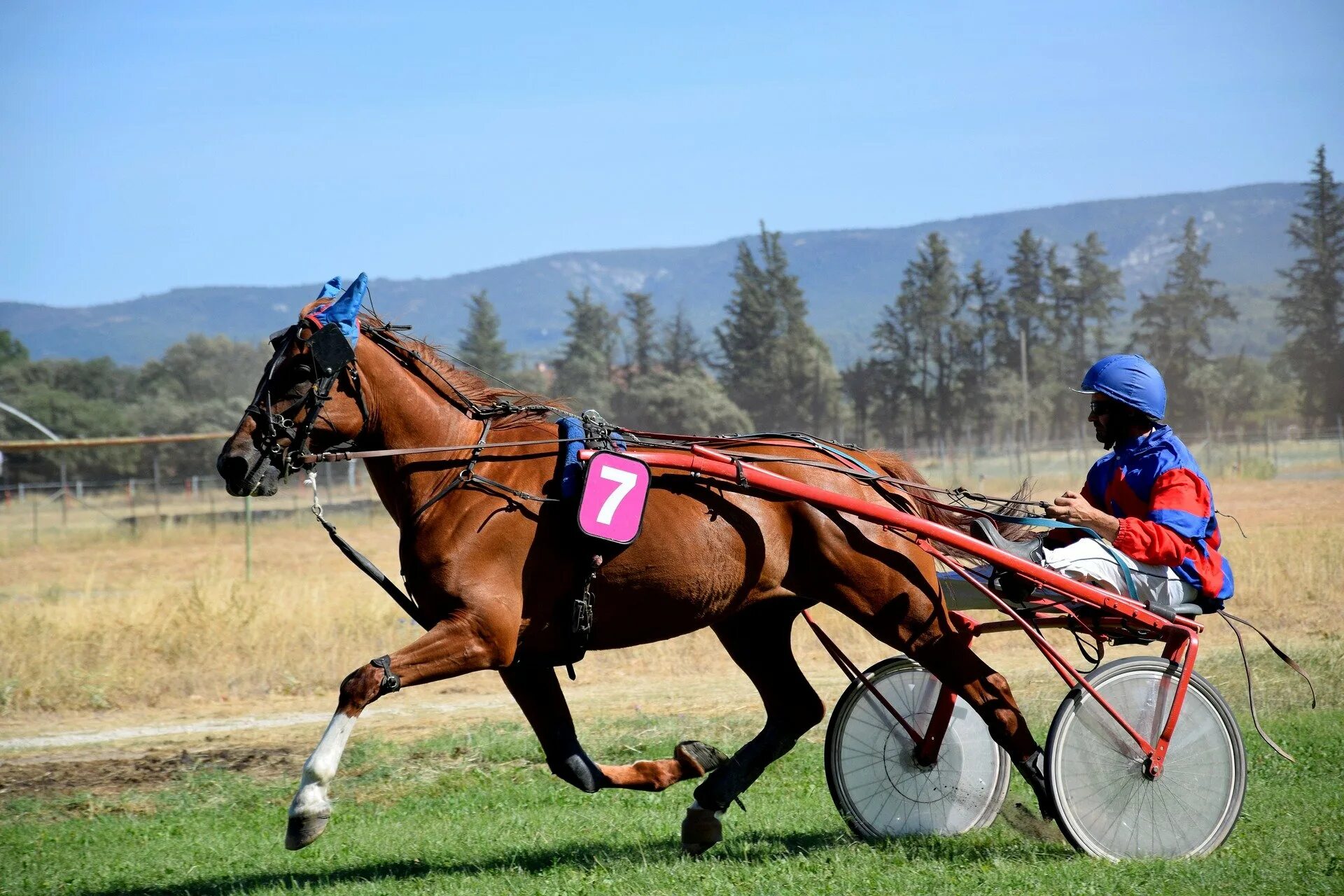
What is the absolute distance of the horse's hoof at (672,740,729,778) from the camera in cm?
621

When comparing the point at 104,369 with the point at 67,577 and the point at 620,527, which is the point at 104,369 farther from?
the point at 620,527

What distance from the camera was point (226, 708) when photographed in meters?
11.6

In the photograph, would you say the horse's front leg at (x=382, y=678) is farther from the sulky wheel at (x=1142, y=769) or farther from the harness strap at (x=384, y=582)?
the sulky wheel at (x=1142, y=769)

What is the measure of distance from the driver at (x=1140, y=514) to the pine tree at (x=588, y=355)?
71.8 metres

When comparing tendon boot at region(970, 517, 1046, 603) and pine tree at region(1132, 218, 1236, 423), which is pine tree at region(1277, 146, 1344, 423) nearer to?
pine tree at region(1132, 218, 1236, 423)

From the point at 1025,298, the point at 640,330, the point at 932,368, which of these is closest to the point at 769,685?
the point at 1025,298

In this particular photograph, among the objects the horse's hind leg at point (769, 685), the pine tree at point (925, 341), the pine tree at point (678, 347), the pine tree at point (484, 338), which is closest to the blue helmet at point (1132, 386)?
the horse's hind leg at point (769, 685)

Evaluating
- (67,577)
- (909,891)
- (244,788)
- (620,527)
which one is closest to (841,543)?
(620,527)

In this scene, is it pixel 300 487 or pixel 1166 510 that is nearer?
pixel 1166 510

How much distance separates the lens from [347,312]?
5.62 m

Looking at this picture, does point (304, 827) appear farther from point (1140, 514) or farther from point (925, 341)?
point (925, 341)

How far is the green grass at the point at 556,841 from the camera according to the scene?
17.9ft

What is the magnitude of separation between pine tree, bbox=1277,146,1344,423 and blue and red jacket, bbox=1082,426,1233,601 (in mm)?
57949

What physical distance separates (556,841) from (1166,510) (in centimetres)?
336
